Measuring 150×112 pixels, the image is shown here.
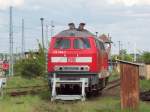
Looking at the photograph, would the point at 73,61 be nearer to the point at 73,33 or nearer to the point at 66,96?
the point at 73,33

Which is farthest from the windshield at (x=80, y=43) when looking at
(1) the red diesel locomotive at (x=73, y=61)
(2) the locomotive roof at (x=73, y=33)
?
(2) the locomotive roof at (x=73, y=33)

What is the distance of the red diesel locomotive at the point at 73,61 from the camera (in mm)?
24609

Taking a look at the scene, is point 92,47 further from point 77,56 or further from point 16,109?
point 16,109

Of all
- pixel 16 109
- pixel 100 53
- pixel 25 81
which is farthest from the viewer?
pixel 25 81

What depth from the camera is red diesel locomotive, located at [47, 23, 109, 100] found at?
2461cm

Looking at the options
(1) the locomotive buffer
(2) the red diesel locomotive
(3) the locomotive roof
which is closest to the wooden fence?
(1) the locomotive buffer

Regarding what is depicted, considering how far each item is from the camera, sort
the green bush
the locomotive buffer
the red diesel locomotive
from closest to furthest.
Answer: the locomotive buffer
the red diesel locomotive
the green bush

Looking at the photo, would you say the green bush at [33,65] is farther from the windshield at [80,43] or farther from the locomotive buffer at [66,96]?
the locomotive buffer at [66,96]

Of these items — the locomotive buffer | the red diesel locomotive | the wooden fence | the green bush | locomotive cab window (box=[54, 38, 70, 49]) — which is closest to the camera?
the wooden fence

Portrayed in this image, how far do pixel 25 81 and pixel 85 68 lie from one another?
21185 mm

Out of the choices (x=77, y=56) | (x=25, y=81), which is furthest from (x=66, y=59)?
(x=25, y=81)

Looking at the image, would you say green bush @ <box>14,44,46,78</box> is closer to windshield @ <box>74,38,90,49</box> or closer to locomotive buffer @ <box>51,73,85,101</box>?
windshield @ <box>74,38,90,49</box>

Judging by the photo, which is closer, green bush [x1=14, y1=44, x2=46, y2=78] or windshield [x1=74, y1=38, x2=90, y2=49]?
windshield [x1=74, y1=38, x2=90, y2=49]

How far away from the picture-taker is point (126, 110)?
759 inches
